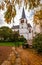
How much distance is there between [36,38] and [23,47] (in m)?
0.26

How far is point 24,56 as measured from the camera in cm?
257

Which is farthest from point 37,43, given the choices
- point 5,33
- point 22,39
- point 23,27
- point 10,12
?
point 10,12

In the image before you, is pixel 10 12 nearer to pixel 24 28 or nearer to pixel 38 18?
pixel 24 28

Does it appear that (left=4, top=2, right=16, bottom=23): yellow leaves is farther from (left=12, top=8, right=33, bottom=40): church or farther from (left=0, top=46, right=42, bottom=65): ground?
(left=0, top=46, right=42, bottom=65): ground

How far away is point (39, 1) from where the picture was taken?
2801 mm

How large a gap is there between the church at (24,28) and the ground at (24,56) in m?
0.25

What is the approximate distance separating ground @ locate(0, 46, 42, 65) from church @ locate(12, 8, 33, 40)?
248 millimetres

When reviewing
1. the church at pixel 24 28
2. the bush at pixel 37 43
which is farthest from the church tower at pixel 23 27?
the bush at pixel 37 43

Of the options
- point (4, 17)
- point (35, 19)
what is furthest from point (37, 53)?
point (4, 17)

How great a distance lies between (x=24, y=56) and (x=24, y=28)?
49 cm

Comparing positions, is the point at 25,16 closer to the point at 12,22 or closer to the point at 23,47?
the point at 12,22

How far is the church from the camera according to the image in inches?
107

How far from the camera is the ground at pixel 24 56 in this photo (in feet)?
8.15

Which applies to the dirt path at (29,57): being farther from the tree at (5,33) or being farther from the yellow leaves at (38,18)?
the yellow leaves at (38,18)
